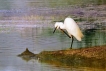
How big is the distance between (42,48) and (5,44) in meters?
1.35

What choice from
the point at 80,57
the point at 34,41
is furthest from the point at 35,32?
the point at 80,57

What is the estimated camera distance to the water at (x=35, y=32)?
36.7 feet

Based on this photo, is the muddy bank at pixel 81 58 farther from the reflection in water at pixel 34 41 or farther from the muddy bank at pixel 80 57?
the reflection in water at pixel 34 41

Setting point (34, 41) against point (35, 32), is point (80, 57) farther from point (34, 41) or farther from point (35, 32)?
point (35, 32)

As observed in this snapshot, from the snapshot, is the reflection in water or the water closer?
the water

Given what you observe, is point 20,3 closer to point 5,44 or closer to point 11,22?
point 11,22

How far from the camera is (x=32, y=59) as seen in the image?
1132 centimetres

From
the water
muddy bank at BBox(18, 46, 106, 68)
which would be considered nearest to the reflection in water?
the water

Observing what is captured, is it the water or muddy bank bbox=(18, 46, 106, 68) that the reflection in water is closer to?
the water

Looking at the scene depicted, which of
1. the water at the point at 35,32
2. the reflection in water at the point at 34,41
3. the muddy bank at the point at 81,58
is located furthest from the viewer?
the reflection in water at the point at 34,41

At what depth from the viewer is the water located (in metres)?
11.2

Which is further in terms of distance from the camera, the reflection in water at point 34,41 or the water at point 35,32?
the reflection in water at point 34,41

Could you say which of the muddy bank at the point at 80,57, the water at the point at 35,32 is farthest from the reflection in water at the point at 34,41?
the muddy bank at the point at 80,57

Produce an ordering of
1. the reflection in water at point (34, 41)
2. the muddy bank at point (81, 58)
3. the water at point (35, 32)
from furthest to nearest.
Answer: the reflection in water at point (34, 41) → the water at point (35, 32) → the muddy bank at point (81, 58)
